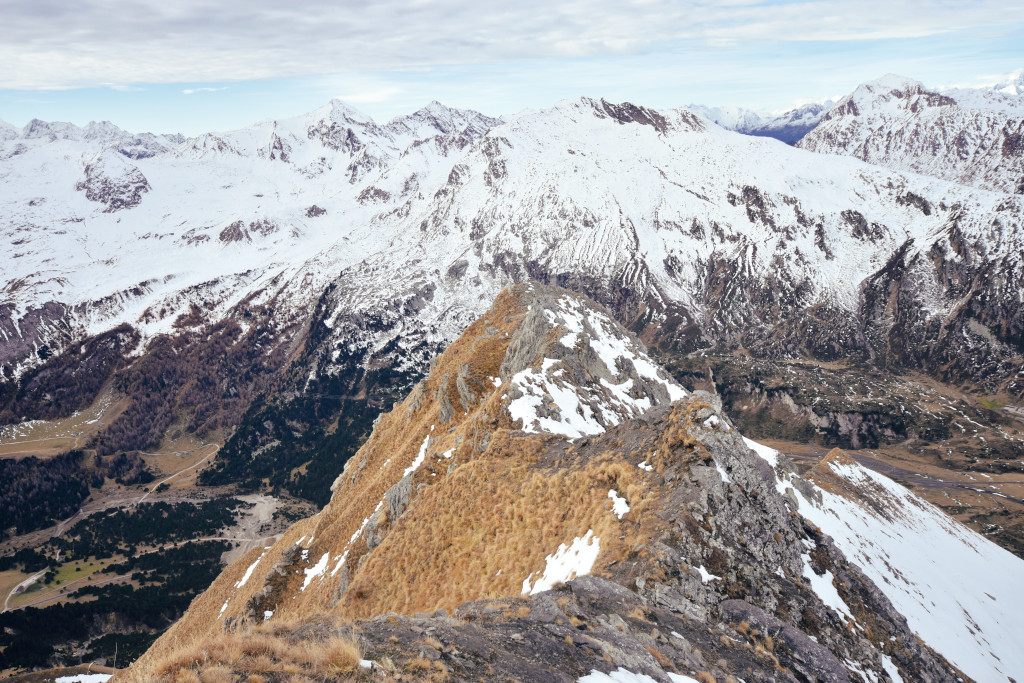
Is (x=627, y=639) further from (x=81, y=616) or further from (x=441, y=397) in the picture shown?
(x=81, y=616)

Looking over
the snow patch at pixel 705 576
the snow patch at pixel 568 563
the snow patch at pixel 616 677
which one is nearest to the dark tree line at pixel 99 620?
the snow patch at pixel 568 563

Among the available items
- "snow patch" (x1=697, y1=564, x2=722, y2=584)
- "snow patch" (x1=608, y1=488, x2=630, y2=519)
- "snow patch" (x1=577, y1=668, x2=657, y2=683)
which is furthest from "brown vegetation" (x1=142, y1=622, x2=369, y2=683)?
"snow patch" (x1=608, y1=488, x2=630, y2=519)

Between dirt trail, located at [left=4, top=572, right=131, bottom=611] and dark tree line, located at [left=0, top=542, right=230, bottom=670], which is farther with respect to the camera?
dirt trail, located at [left=4, top=572, right=131, bottom=611]

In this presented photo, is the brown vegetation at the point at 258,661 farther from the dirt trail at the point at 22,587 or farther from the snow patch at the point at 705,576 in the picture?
the dirt trail at the point at 22,587

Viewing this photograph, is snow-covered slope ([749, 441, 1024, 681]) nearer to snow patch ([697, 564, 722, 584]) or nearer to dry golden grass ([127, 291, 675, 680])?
snow patch ([697, 564, 722, 584])

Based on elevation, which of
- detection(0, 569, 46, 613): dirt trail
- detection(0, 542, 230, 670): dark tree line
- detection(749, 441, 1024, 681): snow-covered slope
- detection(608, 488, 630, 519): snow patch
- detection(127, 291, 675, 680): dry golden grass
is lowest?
detection(0, 569, 46, 613): dirt trail

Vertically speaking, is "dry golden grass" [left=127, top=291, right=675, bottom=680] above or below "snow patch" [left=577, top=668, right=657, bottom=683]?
below

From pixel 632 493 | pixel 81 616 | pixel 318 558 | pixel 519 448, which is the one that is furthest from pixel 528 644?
pixel 81 616
